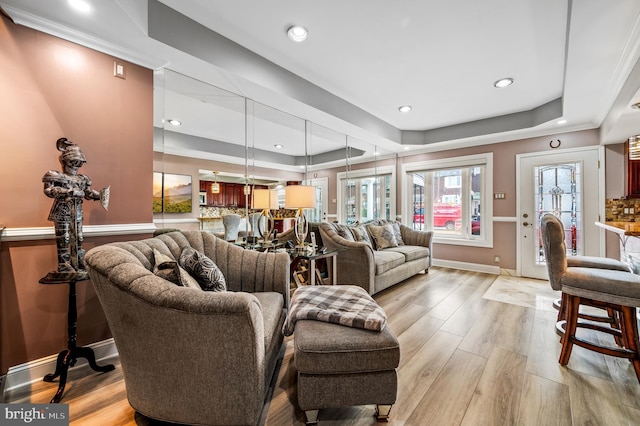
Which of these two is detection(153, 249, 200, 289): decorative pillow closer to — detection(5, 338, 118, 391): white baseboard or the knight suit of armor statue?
the knight suit of armor statue

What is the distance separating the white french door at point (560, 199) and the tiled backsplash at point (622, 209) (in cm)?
8

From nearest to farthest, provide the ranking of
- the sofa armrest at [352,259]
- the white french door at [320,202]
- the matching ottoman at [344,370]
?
the matching ottoman at [344,370] < the sofa armrest at [352,259] < the white french door at [320,202]

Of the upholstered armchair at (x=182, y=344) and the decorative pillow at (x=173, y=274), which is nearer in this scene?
the upholstered armchair at (x=182, y=344)

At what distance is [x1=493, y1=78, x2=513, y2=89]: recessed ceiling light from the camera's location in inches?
110

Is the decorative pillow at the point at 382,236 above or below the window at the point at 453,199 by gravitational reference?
below

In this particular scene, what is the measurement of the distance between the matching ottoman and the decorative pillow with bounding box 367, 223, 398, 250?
2821 mm

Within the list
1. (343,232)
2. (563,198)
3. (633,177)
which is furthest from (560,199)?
(343,232)

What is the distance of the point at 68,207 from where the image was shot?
155 cm

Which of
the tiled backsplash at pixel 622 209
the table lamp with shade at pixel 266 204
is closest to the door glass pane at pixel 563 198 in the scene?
the tiled backsplash at pixel 622 209

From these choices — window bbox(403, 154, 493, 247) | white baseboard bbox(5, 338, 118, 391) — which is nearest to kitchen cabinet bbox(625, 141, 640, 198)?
window bbox(403, 154, 493, 247)

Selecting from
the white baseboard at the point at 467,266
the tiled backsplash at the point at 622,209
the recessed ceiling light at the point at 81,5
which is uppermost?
the recessed ceiling light at the point at 81,5

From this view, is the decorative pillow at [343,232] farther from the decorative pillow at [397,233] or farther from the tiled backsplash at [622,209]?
the tiled backsplash at [622,209]

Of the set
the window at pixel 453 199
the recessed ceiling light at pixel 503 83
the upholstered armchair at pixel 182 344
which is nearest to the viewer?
the upholstered armchair at pixel 182 344

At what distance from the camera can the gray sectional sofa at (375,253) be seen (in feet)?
10.1
